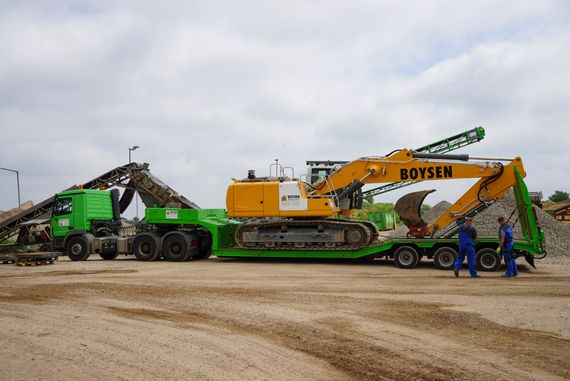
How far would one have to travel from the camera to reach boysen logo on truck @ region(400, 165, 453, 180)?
15727 millimetres

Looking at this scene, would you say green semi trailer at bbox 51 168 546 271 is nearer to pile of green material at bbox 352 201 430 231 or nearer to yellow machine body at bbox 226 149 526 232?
yellow machine body at bbox 226 149 526 232

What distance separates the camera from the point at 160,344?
645cm

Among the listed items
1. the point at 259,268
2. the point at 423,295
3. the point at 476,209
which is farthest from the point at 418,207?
the point at 423,295

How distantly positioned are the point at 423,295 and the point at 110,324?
5.91 m

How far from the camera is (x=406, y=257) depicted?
50.2 feet

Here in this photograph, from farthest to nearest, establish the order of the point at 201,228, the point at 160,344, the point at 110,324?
1. the point at 201,228
2. the point at 110,324
3. the point at 160,344

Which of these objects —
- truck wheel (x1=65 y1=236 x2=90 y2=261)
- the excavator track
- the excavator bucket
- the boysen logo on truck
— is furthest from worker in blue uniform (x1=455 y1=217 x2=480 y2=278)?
truck wheel (x1=65 y1=236 x2=90 y2=261)

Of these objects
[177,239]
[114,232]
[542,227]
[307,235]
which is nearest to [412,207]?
[307,235]

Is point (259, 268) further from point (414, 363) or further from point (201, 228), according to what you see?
point (414, 363)

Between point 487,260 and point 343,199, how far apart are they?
4.89 m

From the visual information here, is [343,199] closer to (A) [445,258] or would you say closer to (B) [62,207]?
(A) [445,258]

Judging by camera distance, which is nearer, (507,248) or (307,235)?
(507,248)

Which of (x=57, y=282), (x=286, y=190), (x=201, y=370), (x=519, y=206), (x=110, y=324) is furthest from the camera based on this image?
(x=286, y=190)

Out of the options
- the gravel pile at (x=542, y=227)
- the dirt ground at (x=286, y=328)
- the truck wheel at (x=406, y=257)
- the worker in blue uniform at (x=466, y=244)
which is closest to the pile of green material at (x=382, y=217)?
the gravel pile at (x=542, y=227)
